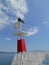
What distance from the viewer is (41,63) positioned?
38.2ft

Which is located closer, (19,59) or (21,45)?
(21,45)

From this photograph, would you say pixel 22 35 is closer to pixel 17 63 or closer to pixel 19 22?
pixel 19 22

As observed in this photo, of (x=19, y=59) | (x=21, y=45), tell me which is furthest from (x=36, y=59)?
(x=21, y=45)

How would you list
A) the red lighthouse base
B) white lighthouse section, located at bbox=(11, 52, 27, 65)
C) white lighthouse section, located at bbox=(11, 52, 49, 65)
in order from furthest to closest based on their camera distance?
white lighthouse section, located at bbox=(11, 52, 49, 65)
white lighthouse section, located at bbox=(11, 52, 27, 65)
the red lighthouse base

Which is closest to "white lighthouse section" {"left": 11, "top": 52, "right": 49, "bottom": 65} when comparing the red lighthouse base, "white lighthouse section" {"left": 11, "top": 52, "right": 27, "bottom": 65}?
"white lighthouse section" {"left": 11, "top": 52, "right": 27, "bottom": 65}

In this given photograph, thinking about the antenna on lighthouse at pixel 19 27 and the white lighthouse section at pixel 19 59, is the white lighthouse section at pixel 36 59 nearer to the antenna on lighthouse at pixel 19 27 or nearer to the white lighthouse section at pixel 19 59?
the white lighthouse section at pixel 19 59

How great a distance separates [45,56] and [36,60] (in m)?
0.59

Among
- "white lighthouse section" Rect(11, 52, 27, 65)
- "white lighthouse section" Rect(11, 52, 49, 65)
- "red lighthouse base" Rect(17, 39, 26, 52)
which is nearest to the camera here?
"red lighthouse base" Rect(17, 39, 26, 52)

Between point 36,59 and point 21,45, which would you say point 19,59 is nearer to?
point 36,59

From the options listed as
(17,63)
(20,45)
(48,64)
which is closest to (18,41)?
(20,45)

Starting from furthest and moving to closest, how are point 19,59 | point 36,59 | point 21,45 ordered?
point 36,59, point 19,59, point 21,45

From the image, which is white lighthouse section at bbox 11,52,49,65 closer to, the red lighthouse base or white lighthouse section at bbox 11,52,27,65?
white lighthouse section at bbox 11,52,27,65

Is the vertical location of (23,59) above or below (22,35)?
below

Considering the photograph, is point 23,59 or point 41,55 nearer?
point 23,59
